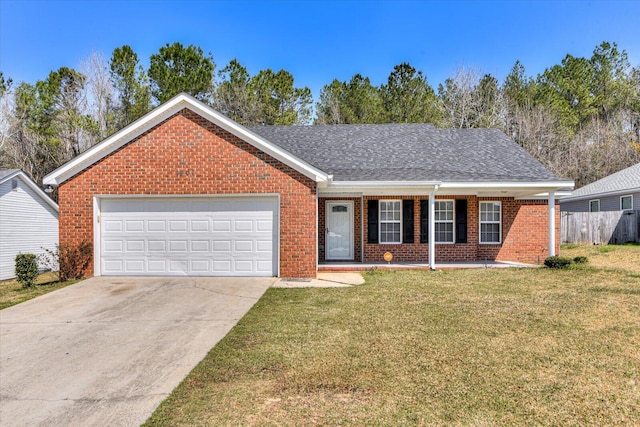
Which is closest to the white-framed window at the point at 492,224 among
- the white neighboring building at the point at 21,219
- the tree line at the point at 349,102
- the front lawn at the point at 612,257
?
the front lawn at the point at 612,257

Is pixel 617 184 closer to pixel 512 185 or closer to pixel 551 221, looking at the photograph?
pixel 551 221

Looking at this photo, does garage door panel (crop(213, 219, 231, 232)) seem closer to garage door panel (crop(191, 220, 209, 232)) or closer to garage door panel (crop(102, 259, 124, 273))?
garage door panel (crop(191, 220, 209, 232))

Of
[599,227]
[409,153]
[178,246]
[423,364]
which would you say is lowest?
[423,364]

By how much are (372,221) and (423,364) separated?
892 centimetres

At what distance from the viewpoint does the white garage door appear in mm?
10344

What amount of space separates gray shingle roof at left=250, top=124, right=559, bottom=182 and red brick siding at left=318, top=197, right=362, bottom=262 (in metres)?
1.22

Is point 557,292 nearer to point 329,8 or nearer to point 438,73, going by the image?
point 329,8

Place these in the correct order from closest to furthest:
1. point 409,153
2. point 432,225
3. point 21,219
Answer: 1. point 432,225
2. point 409,153
3. point 21,219

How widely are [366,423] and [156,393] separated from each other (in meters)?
2.19

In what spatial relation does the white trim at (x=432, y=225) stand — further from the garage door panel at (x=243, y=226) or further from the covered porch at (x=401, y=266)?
the garage door panel at (x=243, y=226)

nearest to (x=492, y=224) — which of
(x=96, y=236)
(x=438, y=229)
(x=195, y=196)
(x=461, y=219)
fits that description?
(x=461, y=219)

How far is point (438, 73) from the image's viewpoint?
28875 millimetres

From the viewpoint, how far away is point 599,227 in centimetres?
1948

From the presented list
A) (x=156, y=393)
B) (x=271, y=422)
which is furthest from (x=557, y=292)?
(x=156, y=393)
